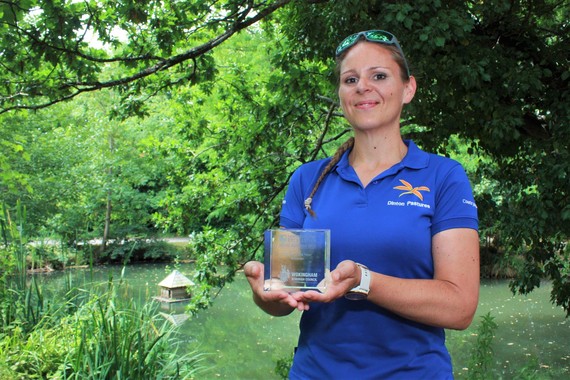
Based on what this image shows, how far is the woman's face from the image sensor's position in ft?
5.57

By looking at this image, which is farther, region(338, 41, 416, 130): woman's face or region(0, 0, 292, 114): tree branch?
region(0, 0, 292, 114): tree branch

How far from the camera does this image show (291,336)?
15.8 meters

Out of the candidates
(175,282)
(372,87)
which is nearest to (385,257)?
(372,87)

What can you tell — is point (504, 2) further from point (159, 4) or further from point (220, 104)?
point (220, 104)

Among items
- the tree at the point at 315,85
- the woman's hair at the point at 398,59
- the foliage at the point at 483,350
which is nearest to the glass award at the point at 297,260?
the woman's hair at the point at 398,59

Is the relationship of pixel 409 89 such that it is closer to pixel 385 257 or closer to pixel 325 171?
pixel 325 171

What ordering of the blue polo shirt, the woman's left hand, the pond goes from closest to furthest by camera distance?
1. the woman's left hand
2. the blue polo shirt
3. the pond

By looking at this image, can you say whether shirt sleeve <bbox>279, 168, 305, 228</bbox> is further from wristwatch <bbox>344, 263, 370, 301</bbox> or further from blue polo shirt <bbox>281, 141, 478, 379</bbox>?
wristwatch <bbox>344, 263, 370, 301</bbox>

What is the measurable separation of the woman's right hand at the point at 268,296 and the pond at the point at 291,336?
338 inches

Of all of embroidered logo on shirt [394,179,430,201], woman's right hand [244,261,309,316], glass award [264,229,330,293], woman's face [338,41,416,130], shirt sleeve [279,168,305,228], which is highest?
woman's face [338,41,416,130]

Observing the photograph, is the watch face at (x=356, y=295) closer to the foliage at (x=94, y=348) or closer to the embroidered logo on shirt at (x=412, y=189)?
the embroidered logo on shirt at (x=412, y=189)

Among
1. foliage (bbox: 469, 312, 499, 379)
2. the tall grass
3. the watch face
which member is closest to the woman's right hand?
the watch face

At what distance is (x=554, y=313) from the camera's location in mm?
17531

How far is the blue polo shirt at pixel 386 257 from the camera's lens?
59.7 inches
